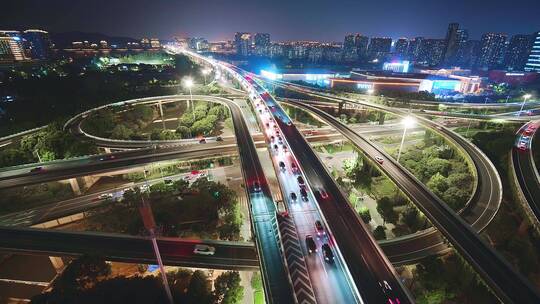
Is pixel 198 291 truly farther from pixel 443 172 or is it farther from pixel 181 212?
pixel 443 172

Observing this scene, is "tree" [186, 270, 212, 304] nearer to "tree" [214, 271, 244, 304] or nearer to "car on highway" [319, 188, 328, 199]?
"tree" [214, 271, 244, 304]

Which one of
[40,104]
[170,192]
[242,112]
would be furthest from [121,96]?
[170,192]

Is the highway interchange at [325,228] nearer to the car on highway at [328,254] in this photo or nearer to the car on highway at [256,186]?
the car on highway at [328,254]

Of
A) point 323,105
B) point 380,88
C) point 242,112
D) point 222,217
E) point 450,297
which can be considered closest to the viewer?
point 450,297

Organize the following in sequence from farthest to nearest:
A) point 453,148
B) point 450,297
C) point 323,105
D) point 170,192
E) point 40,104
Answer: point 323,105 → point 40,104 → point 453,148 → point 170,192 → point 450,297

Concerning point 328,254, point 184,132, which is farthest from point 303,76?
point 328,254

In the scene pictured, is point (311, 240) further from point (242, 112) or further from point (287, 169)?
point (242, 112)

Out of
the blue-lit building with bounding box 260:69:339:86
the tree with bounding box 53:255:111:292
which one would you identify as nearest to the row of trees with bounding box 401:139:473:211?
the tree with bounding box 53:255:111:292
